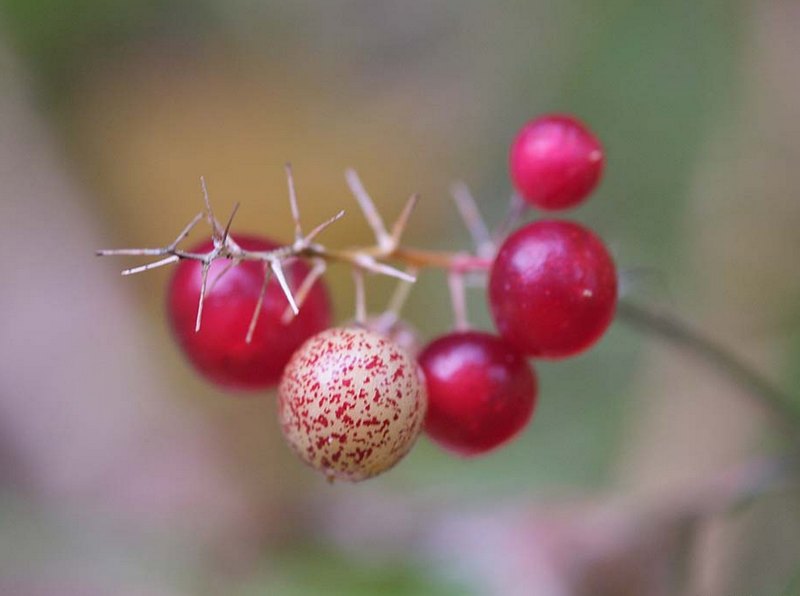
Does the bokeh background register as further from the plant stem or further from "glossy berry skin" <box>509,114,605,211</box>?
"glossy berry skin" <box>509,114,605,211</box>

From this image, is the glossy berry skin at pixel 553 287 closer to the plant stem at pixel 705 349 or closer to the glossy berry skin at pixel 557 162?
the glossy berry skin at pixel 557 162

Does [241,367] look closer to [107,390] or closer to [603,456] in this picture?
[603,456]

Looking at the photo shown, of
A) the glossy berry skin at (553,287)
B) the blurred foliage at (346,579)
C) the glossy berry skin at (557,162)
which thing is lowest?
the blurred foliage at (346,579)

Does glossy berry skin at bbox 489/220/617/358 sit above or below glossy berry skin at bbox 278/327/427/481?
above

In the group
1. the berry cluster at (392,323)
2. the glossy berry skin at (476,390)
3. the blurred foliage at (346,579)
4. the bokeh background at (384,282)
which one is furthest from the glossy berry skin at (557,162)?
the blurred foliage at (346,579)

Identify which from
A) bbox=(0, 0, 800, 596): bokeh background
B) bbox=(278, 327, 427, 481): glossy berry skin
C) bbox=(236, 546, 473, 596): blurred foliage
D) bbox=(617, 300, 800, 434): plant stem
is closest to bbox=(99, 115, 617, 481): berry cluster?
bbox=(278, 327, 427, 481): glossy berry skin

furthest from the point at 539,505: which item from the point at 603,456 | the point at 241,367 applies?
the point at 241,367
